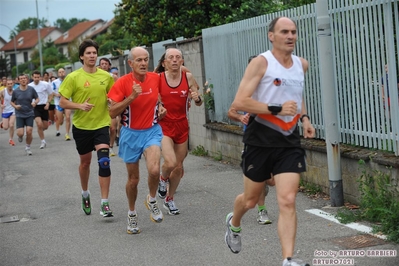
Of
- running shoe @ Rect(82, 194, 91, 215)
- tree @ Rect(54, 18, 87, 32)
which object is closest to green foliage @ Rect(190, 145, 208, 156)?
running shoe @ Rect(82, 194, 91, 215)

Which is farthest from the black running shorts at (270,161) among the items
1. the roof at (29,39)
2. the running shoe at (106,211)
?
the roof at (29,39)

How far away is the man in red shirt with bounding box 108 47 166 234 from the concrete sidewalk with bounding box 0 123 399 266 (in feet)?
1.49

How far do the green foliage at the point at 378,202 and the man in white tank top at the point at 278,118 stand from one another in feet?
5.70

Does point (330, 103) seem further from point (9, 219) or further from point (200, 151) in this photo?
point (200, 151)

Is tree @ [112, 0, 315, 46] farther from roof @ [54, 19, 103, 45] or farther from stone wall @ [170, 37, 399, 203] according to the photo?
roof @ [54, 19, 103, 45]

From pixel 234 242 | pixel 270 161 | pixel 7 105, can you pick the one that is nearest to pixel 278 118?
pixel 270 161

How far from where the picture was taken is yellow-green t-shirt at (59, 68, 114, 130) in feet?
32.3

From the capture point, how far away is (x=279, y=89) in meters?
6.32

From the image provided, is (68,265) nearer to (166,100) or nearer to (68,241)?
(68,241)

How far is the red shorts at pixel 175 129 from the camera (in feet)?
32.3

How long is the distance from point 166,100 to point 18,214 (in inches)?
100

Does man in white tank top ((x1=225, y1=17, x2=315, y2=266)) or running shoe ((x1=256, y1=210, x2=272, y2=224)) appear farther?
running shoe ((x1=256, y1=210, x2=272, y2=224))

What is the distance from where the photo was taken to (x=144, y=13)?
20750mm

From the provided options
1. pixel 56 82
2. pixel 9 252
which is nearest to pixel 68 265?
pixel 9 252
